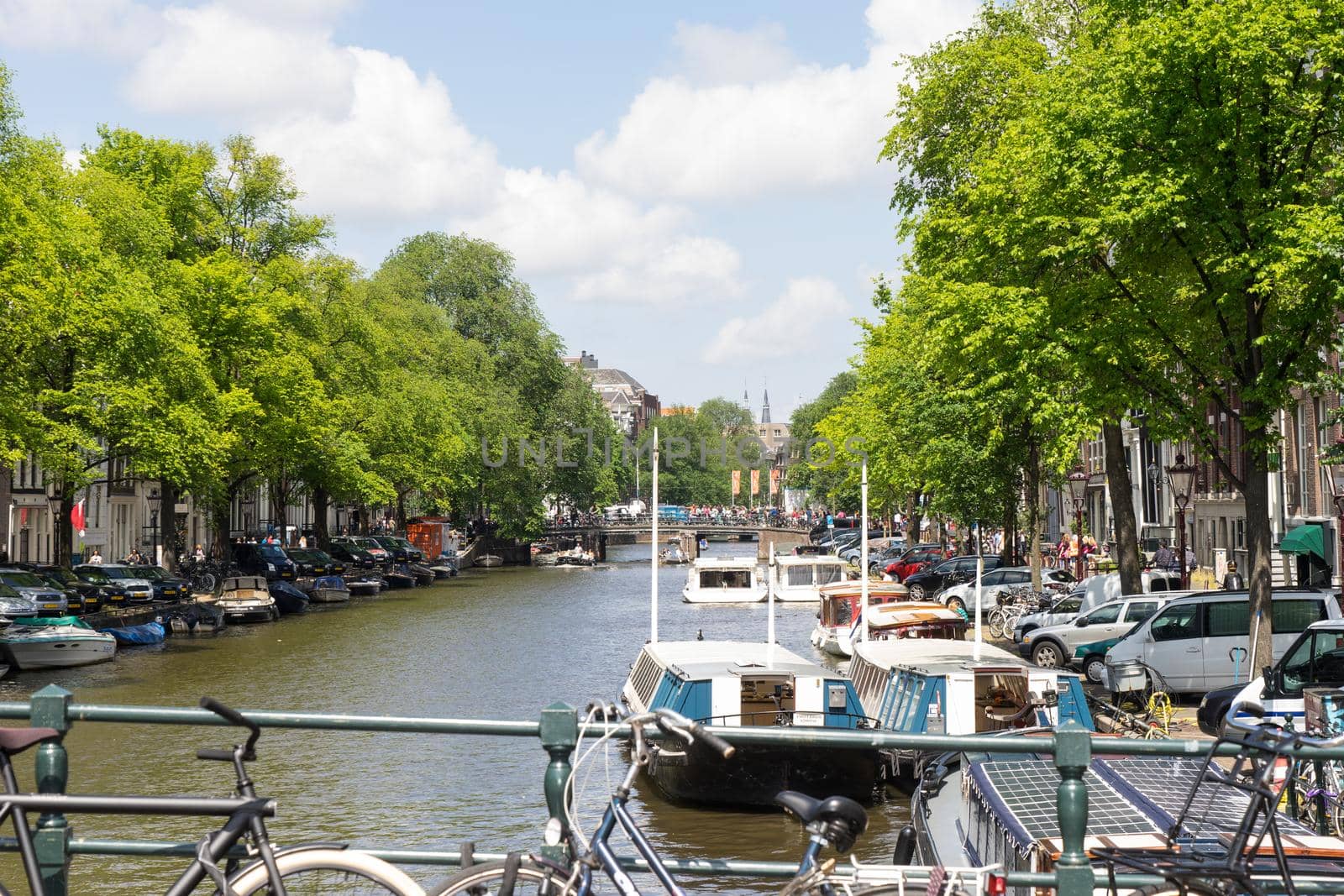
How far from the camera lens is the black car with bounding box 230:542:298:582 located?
227 feet

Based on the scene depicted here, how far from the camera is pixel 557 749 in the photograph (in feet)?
19.6

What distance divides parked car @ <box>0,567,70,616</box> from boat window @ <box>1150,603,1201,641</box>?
29.0 metres

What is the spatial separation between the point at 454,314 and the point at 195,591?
125 ft

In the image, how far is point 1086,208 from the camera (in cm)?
2664

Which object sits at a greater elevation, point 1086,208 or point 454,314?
point 454,314

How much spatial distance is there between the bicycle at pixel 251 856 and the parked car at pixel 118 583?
46.6 meters

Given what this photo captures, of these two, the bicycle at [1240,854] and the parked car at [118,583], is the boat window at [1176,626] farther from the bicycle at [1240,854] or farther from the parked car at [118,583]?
the parked car at [118,583]

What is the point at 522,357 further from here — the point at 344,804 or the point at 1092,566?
the point at 344,804

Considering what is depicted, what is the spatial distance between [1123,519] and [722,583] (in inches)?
1494

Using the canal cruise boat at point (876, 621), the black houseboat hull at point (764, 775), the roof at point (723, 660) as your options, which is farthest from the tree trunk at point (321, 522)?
the black houseboat hull at point (764, 775)

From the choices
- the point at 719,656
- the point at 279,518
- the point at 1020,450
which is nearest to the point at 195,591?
the point at 279,518

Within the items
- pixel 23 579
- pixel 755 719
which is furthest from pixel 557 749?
pixel 23 579

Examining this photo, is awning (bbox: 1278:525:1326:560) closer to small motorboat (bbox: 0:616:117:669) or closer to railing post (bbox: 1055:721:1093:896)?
small motorboat (bbox: 0:616:117:669)

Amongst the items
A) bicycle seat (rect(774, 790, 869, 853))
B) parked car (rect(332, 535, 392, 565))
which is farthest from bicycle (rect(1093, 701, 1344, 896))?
parked car (rect(332, 535, 392, 565))
